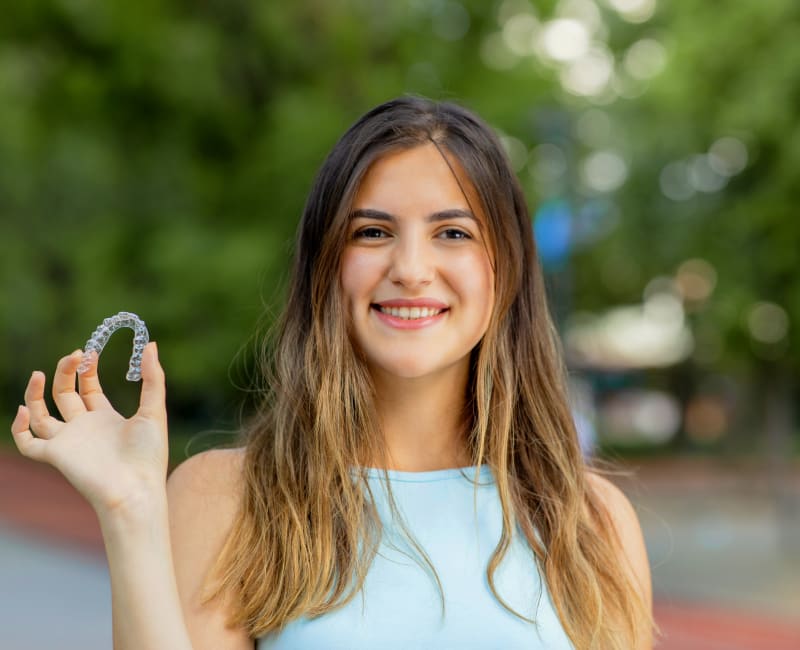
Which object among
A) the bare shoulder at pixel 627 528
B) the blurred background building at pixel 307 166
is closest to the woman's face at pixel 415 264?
the bare shoulder at pixel 627 528

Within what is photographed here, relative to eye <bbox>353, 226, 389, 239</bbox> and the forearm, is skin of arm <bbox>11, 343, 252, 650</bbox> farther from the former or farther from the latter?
eye <bbox>353, 226, 389, 239</bbox>

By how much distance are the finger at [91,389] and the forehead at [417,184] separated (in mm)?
546

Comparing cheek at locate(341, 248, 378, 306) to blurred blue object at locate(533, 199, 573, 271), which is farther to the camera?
blurred blue object at locate(533, 199, 573, 271)

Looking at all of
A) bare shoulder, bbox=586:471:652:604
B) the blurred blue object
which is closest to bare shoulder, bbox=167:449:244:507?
bare shoulder, bbox=586:471:652:604

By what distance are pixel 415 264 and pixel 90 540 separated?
436 inches

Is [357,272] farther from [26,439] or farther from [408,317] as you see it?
[26,439]

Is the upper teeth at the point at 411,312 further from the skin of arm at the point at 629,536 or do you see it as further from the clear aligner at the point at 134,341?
the skin of arm at the point at 629,536

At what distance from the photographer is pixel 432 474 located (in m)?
2.11

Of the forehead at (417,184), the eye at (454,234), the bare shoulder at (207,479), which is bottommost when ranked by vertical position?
the bare shoulder at (207,479)

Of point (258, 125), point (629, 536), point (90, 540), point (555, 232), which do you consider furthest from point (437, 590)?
point (258, 125)

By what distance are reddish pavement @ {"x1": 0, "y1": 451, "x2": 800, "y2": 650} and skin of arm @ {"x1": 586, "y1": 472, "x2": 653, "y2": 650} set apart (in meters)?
0.28

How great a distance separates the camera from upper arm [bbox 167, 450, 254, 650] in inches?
71.8

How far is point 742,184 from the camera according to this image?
39.8 feet

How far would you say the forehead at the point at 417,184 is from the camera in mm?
1999
